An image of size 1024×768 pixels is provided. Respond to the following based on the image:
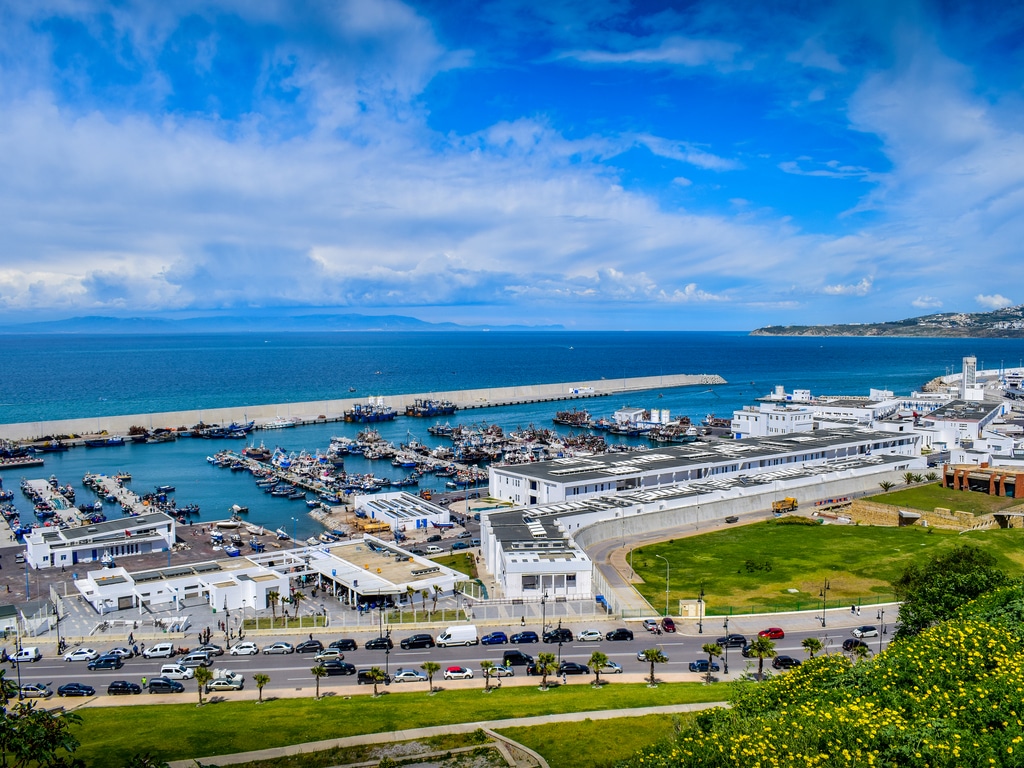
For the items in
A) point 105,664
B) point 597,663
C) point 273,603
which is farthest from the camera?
point 273,603

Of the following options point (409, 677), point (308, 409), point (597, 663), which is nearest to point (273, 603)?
point (409, 677)

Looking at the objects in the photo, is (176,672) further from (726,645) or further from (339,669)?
(726,645)

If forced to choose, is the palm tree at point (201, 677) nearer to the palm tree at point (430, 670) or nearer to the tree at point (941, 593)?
the palm tree at point (430, 670)

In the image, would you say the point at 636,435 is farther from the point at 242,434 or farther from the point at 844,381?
the point at 844,381

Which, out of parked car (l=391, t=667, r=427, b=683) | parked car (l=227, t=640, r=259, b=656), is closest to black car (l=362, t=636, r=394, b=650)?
parked car (l=391, t=667, r=427, b=683)

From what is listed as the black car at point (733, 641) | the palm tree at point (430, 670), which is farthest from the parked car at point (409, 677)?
the black car at point (733, 641)

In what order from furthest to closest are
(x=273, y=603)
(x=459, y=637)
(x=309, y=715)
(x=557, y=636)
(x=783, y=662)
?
(x=273, y=603)
(x=557, y=636)
(x=459, y=637)
(x=783, y=662)
(x=309, y=715)
